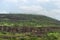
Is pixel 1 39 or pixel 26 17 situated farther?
pixel 26 17

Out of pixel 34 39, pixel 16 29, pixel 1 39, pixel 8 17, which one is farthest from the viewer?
pixel 8 17

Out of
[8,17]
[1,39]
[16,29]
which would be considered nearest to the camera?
[1,39]

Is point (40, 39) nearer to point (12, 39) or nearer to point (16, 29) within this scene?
point (12, 39)

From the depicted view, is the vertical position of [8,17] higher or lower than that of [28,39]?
lower

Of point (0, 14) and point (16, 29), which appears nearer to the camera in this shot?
point (16, 29)

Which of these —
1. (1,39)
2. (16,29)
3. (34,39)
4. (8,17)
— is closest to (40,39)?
(34,39)

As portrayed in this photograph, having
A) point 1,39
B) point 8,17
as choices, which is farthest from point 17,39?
point 8,17

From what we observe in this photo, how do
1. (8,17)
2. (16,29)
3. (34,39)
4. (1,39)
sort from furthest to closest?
(8,17), (16,29), (34,39), (1,39)

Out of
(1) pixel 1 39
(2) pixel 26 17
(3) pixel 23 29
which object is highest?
(1) pixel 1 39

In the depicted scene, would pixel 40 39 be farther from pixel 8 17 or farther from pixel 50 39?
pixel 8 17
